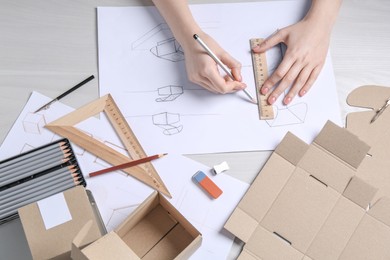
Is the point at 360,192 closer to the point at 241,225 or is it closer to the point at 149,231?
the point at 241,225

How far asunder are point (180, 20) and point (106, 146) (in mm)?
328

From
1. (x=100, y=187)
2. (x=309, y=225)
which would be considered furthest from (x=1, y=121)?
(x=309, y=225)

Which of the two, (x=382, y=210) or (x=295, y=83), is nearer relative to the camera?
(x=382, y=210)

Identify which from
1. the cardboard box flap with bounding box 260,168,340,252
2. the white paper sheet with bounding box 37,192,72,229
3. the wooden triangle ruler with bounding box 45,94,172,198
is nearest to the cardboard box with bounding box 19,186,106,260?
the white paper sheet with bounding box 37,192,72,229

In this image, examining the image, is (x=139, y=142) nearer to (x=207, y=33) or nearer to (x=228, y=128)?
(x=228, y=128)

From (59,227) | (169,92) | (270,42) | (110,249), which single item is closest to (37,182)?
(59,227)

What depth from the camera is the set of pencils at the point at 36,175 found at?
84cm

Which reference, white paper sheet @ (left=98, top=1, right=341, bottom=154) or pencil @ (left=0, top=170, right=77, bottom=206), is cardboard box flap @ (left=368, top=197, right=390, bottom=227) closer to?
white paper sheet @ (left=98, top=1, right=341, bottom=154)

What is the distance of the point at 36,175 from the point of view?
2.82 ft

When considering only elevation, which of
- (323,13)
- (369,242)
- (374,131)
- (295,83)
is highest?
(323,13)

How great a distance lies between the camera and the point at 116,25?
1029mm

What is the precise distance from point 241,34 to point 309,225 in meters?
0.46

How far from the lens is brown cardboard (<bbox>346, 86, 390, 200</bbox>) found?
0.91 m

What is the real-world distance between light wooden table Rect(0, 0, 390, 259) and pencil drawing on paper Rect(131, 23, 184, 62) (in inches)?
3.7
